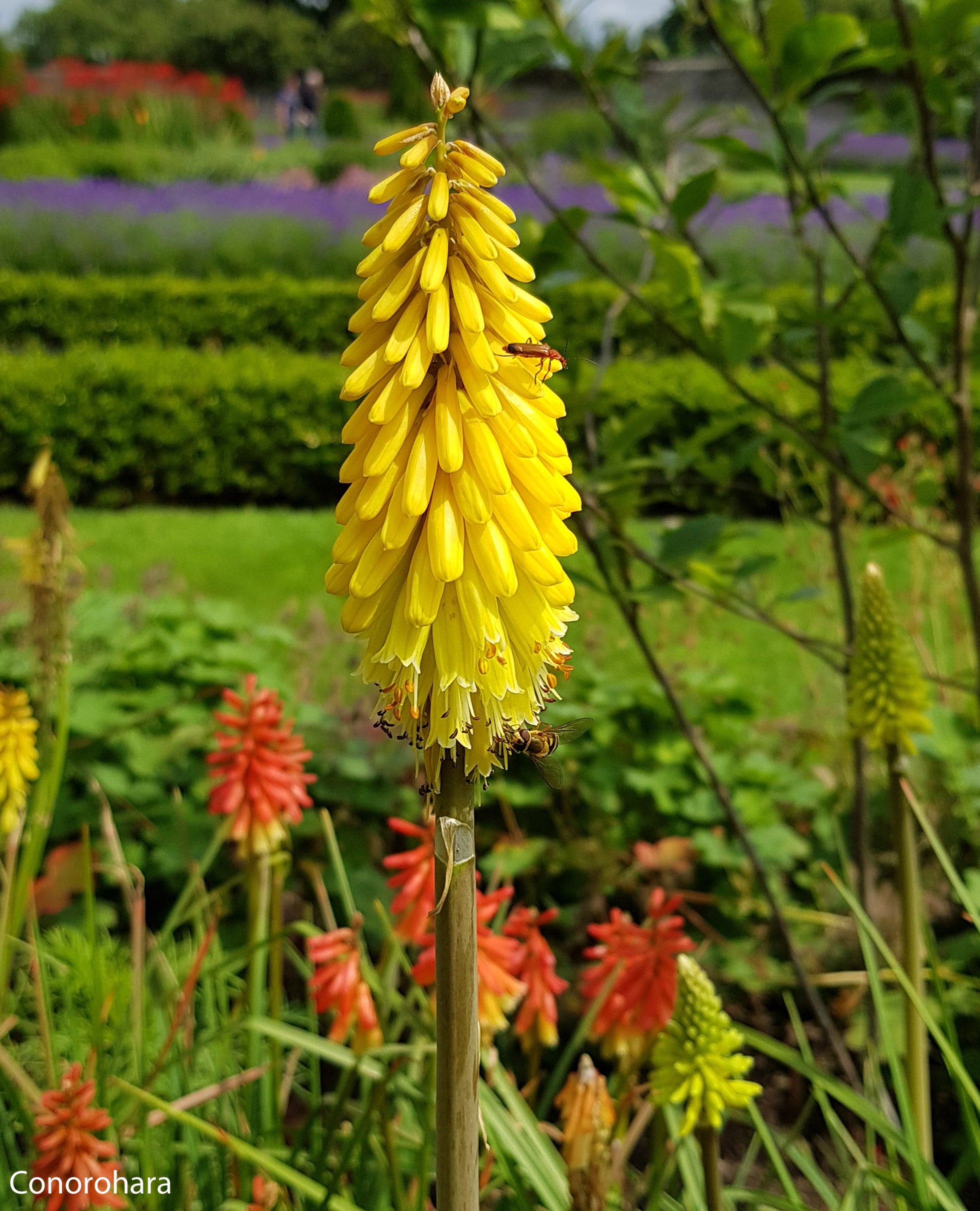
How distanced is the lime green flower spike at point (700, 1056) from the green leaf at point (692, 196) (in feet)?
4.29

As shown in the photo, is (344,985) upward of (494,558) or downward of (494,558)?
downward

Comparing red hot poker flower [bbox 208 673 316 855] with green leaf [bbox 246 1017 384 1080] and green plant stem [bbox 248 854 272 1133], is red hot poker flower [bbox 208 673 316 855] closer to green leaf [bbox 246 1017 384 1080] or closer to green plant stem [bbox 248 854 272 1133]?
green plant stem [bbox 248 854 272 1133]

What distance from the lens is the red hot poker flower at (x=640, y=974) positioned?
5.36ft

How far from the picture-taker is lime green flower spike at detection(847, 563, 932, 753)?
64.1 inches

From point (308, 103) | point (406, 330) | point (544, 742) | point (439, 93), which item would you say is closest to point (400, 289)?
point (406, 330)

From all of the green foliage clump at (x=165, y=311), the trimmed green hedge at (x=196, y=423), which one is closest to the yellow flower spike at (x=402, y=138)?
the trimmed green hedge at (x=196, y=423)

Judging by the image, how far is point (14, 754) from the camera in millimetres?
1778

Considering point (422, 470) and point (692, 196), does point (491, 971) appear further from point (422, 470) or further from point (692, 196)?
point (692, 196)

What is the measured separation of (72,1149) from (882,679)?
1.36 meters

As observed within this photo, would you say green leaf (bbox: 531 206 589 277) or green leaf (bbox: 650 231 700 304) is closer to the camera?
green leaf (bbox: 650 231 700 304)

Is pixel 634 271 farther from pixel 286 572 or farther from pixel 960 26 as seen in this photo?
pixel 960 26

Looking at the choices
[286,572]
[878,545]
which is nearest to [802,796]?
[878,545]

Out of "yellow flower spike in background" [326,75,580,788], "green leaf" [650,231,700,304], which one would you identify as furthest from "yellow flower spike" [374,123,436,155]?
"green leaf" [650,231,700,304]

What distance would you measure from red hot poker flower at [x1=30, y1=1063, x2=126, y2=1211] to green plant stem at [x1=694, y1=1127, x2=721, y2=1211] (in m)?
0.77
